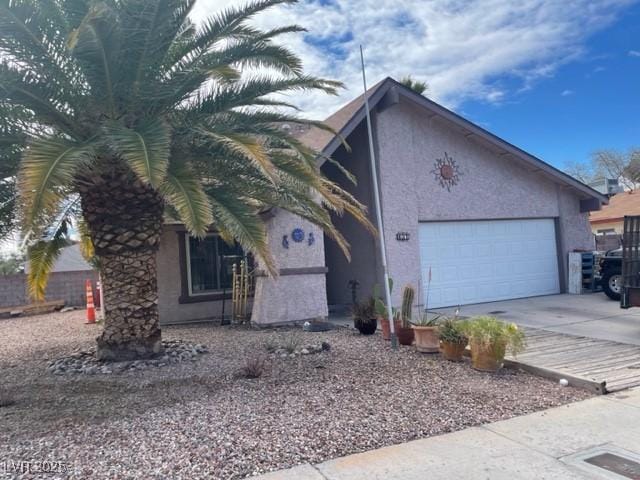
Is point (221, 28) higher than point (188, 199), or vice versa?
point (221, 28)

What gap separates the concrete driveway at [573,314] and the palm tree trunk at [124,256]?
7.33 meters

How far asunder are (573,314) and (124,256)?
947cm

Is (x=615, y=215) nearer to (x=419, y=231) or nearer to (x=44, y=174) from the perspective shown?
(x=419, y=231)

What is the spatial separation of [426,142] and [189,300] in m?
7.27

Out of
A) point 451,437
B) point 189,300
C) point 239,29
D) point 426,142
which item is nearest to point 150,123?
point 239,29

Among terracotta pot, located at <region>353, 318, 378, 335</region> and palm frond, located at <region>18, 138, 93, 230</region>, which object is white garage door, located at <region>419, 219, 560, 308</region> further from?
palm frond, located at <region>18, 138, 93, 230</region>

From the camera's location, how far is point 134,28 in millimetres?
6516

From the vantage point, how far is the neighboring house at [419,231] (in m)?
11.3

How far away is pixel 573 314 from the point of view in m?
11.0

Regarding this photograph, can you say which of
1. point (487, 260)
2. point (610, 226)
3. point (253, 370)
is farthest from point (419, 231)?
point (610, 226)

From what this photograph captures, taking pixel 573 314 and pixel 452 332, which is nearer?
pixel 452 332

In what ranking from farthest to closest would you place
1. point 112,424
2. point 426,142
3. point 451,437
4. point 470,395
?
point 426,142
point 470,395
point 112,424
point 451,437

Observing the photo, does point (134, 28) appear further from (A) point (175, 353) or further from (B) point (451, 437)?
(B) point (451, 437)

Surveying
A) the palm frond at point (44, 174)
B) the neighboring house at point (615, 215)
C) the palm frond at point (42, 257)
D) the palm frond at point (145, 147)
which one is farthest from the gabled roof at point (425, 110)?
the neighboring house at point (615, 215)
